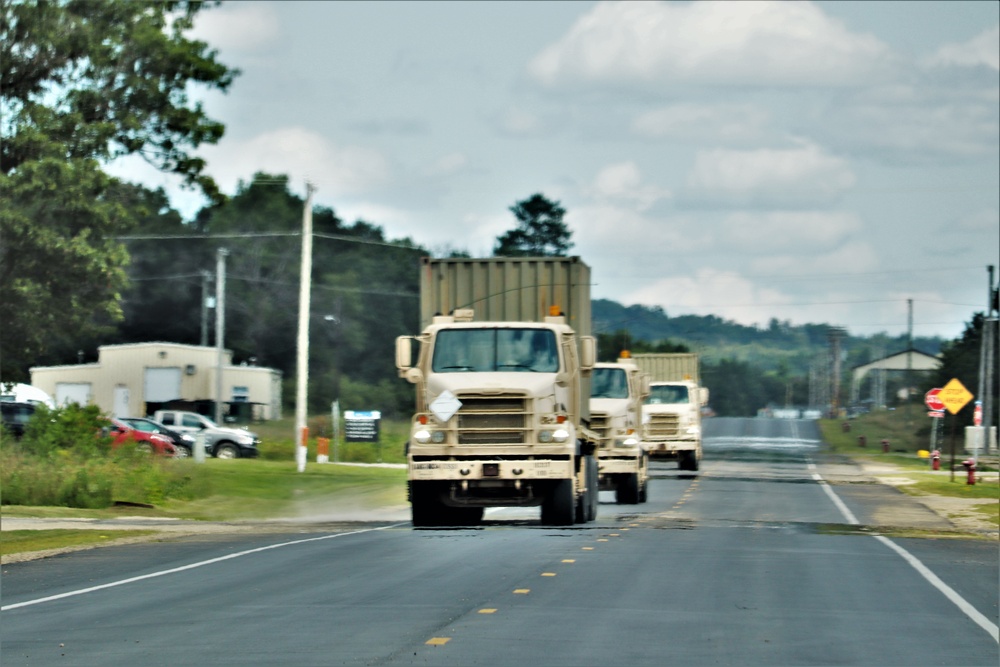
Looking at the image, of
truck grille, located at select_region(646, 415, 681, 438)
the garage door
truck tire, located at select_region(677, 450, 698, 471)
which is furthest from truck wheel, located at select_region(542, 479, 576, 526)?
the garage door

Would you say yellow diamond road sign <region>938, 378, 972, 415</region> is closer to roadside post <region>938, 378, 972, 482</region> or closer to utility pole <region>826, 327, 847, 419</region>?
roadside post <region>938, 378, 972, 482</region>

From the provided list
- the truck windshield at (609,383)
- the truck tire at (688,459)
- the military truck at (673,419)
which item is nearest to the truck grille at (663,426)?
the military truck at (673,419)

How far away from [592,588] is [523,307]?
745 centimetres

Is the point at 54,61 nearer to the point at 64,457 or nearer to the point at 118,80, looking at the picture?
the point at 118,80

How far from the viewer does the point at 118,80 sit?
37688 millimetres

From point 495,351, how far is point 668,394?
72.8 feet

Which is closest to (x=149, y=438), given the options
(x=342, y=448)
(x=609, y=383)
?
(x=342, y=448)

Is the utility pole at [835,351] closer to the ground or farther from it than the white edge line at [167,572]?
farther from it

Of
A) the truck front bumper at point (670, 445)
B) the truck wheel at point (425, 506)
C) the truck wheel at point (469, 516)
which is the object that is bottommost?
the truck wheel at point (469, 516)

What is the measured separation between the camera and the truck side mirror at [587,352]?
20.3m

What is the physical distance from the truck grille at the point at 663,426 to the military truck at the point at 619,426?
455 inches

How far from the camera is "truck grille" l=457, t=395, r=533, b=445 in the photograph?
63.9ft

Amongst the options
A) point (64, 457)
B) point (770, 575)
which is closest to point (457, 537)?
point (770, 575)

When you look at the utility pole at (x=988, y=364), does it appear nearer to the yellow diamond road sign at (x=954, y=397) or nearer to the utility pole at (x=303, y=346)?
the yellow diamond road sign at (x=954, y=397)
